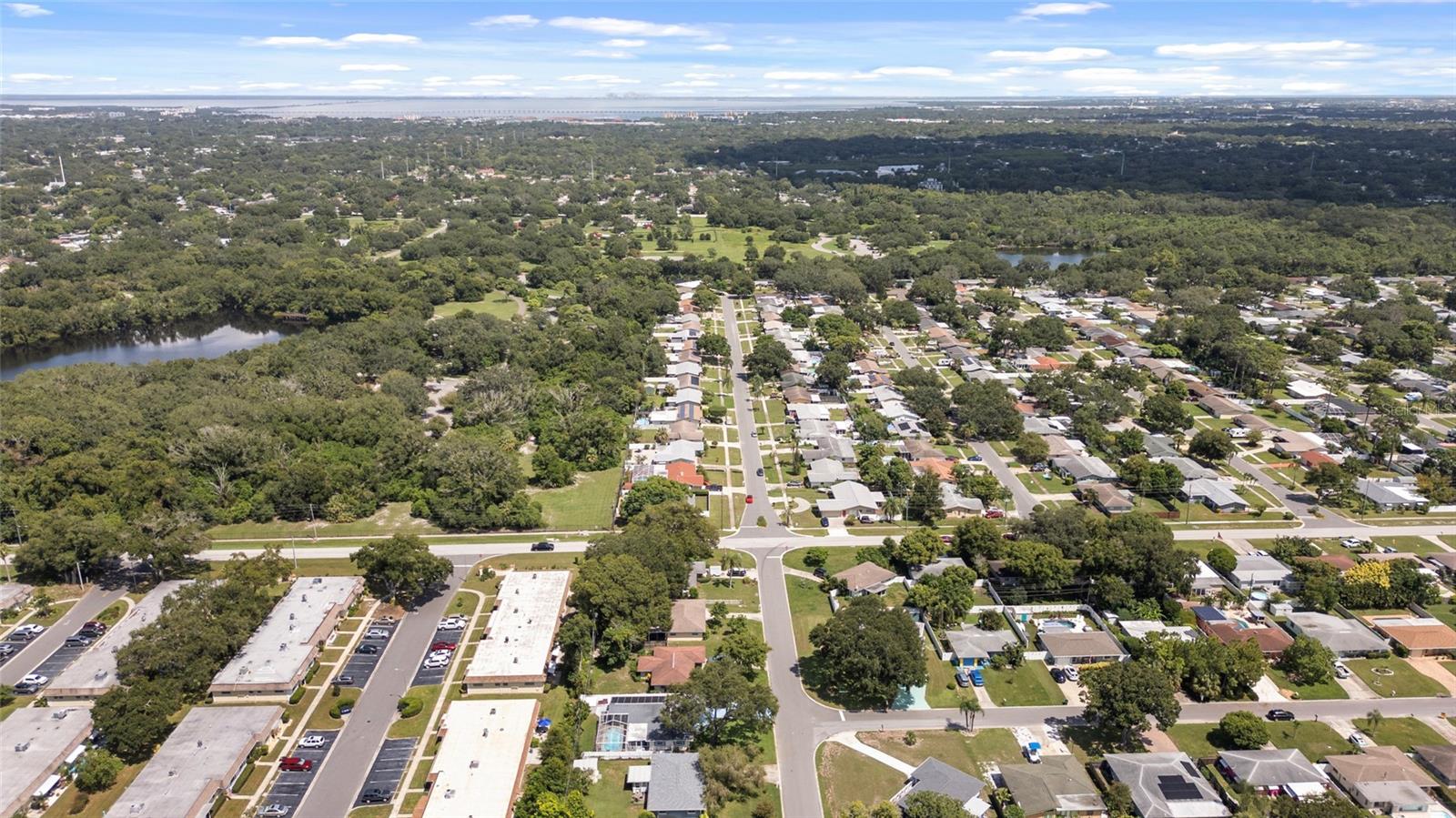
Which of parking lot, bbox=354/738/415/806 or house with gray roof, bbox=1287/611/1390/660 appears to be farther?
house with gray roof, bbox=1287/611/1390/660

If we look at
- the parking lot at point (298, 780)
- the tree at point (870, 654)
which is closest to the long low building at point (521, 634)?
the parking lot at point (298, 780)

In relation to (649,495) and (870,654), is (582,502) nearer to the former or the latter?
(649,495)

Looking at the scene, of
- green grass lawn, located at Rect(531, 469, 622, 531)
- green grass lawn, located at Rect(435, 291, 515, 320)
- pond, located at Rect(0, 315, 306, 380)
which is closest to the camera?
green grass lawn, located at Rect(531, 469, 622, 531)

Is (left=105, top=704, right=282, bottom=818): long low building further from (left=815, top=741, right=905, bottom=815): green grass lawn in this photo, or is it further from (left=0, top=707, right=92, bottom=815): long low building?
(left=815, top=741, right=905, bottom=815): green grass lawn

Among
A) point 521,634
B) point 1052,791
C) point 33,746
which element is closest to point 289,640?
point 33,746

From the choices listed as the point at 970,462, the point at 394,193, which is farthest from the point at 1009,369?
the point at 394,193

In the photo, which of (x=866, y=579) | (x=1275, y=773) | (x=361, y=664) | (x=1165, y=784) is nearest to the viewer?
(x=1165, y=784)

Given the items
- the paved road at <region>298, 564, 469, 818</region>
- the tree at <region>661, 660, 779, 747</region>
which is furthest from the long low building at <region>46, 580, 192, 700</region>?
the tree at <region>661, 660, 779, 747</region>
